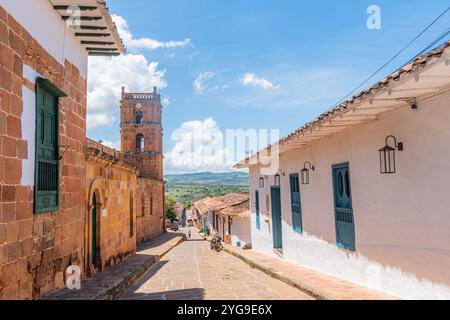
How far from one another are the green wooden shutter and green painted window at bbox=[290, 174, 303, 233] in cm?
602

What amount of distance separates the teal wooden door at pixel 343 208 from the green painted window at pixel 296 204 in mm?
2139

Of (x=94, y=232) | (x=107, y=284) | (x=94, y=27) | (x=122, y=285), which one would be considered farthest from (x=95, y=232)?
(x=94, y=27)

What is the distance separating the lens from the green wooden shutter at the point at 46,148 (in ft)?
17.3

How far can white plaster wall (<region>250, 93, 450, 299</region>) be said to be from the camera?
474 cm

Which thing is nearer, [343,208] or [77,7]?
[77,7]

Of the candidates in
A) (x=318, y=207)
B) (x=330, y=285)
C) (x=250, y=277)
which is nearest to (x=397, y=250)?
(x=330, y=285)

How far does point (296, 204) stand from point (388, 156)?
14.9 feet

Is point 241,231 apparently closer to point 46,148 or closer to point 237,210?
point 237,210

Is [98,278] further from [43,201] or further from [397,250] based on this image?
[397,250]

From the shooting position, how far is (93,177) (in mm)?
8141

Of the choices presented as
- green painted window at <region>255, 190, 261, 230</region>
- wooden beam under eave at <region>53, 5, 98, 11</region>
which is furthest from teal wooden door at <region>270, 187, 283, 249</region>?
wooden beam under eave at <region>53, 5, 98, 11</region>

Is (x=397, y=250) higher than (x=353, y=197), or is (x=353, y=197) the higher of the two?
(x=353, y=197)

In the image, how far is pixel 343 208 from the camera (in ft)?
24.3
